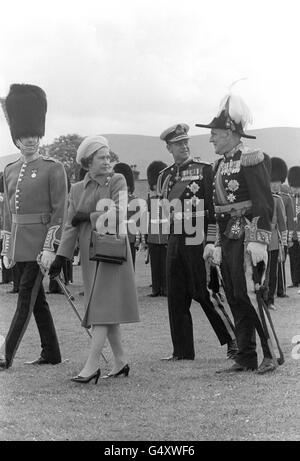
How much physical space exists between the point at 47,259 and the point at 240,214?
1.29 metres

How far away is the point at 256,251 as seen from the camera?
19.0 ft

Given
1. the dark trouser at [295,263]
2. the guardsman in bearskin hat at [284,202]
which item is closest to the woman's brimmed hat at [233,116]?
the guardsman in bearskin hat at [284,202]

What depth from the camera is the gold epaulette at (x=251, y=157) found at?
5.84 metres

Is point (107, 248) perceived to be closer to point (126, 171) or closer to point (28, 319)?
point (28, 319)

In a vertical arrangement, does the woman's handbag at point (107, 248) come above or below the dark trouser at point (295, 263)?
above

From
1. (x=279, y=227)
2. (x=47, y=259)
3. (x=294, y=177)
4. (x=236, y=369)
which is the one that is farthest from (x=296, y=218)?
(x=47, y=259)

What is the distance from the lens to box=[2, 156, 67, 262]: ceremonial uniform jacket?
629 centimetres

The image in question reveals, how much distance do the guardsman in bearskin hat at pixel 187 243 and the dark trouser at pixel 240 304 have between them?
0.44 metres

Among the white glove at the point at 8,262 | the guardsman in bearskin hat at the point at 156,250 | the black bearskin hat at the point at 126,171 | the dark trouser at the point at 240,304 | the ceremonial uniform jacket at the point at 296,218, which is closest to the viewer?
the dark trouser at the point at 240,304

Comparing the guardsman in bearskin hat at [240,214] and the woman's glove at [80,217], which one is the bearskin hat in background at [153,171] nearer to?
the guardsman in bearskin hat at [240,214]

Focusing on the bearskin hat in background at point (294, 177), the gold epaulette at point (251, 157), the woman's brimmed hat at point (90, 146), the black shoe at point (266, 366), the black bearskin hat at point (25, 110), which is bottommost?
the black shoe at point (266, 366)

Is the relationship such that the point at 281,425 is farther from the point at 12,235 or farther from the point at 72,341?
the point at 72,341

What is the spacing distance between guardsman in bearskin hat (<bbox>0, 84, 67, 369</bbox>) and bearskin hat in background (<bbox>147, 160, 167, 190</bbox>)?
7.06 meters

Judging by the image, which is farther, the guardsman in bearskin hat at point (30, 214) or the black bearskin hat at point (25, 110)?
the black bearskin hat at point (25, 110)
